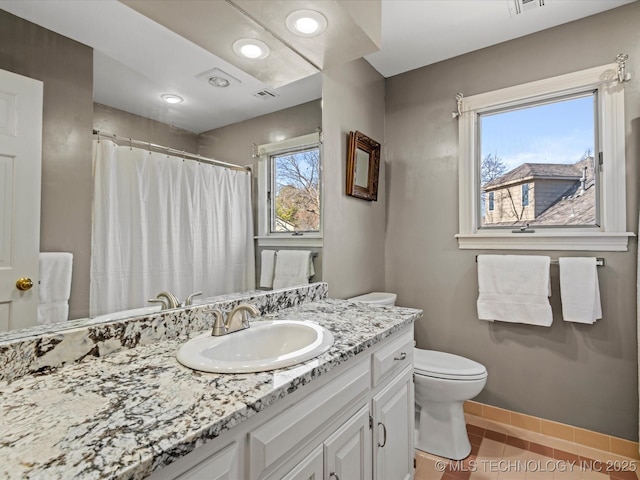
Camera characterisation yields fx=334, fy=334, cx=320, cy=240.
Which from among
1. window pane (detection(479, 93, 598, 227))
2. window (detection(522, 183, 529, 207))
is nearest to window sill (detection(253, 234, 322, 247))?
window pane (detection(479, 93, 598, 227))

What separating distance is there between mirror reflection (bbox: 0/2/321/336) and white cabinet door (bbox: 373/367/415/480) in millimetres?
748

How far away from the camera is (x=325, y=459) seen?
0.96 metres

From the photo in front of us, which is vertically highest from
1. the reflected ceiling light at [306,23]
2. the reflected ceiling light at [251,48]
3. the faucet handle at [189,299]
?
the reflected ceiling light at [306,23]

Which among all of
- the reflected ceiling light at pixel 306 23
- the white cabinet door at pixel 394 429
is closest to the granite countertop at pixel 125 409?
the white cabinet door at pixel 394 429

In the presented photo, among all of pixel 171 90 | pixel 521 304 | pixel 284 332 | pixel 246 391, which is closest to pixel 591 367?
pixel 521 304

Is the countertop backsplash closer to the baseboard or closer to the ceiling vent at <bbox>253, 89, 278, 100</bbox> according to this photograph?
the ceiling vent at <bbox>253, 89, 278, 100</bbox>

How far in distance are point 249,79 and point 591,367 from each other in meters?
2.42

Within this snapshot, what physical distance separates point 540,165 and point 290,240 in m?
1.69

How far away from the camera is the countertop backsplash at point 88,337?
837 mm

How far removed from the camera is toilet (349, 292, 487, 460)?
1.80 m

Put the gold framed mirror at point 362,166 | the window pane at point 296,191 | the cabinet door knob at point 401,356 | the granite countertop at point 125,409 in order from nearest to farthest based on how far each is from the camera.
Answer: the granite countertop at point 125,409 → the cabinet door knob at point 401,356 → the window pane at point 296,191 → the gold framed mirror at point 362,166

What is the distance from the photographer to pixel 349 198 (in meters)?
2.21

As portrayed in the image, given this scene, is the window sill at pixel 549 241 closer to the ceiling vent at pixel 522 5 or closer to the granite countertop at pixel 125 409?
the ceiling vent at pixel 522 5

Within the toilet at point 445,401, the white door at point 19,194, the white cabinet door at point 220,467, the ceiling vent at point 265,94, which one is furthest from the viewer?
the toilet at point 445,401
